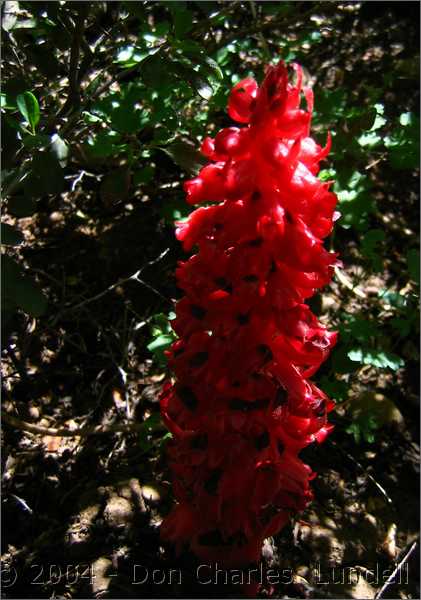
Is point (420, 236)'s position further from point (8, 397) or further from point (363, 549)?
point (8, 397)

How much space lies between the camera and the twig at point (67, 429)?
2650 millimetres

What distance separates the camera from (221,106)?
2.69 metres

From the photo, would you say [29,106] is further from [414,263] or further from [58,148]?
[414,263]

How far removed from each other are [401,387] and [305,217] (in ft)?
5.75

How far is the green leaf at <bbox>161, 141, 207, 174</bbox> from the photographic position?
221 cm

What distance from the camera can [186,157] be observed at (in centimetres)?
223

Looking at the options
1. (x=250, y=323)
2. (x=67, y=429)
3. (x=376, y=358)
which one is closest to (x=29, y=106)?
(x=250, y=323)

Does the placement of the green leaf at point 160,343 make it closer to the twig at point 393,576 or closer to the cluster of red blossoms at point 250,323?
the cluster of red blossoms at point 250,323

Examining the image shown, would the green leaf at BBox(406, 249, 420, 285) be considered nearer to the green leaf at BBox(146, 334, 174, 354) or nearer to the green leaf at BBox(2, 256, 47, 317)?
the green leaf at BBox(146, 334, 174, 354)

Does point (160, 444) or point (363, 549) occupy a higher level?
point (160, 444)

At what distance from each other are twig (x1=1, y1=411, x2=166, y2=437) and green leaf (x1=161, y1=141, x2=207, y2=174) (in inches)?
42.2

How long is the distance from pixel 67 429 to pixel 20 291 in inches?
40.4

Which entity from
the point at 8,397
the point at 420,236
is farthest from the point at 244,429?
the point at 420,236

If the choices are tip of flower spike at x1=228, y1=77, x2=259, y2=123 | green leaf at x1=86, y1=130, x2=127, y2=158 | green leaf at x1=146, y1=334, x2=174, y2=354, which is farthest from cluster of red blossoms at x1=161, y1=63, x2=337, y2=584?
green leaf at x1=86, y1=130, x2=127, y2=158
